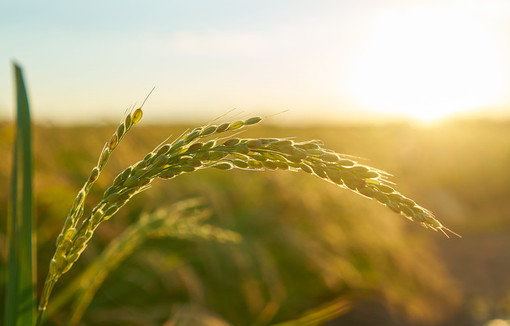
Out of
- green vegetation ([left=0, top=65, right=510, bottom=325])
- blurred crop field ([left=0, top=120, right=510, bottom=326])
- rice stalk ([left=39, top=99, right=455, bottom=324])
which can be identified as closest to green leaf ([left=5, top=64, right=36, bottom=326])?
rice stalk ([left=39, top=99, right=455, bottom=324])

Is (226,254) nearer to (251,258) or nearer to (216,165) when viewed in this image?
(251,258)

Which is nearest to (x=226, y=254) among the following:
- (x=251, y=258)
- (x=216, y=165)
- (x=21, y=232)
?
(x=251, y=258)

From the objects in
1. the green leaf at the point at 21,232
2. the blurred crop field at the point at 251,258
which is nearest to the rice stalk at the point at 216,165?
the green leaf at the point at 21,232

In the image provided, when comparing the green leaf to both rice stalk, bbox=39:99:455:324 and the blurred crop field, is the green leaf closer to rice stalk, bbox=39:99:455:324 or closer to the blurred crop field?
rice stalk, bbox=39:99:455:324

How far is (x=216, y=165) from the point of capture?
860 mm

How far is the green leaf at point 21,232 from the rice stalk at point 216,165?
0.20 m

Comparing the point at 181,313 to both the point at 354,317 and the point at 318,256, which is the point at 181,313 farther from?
the point at 354,317

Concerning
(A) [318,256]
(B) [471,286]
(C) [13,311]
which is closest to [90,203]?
(A) [318,256]

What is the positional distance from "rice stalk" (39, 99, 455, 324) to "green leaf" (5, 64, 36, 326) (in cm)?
20

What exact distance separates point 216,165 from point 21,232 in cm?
50

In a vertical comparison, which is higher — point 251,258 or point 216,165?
point 216,165

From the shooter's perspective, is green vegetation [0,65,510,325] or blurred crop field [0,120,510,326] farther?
blurred crop field [0,120,510,326]

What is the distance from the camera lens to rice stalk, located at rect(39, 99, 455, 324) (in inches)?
31.0

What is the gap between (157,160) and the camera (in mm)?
810
